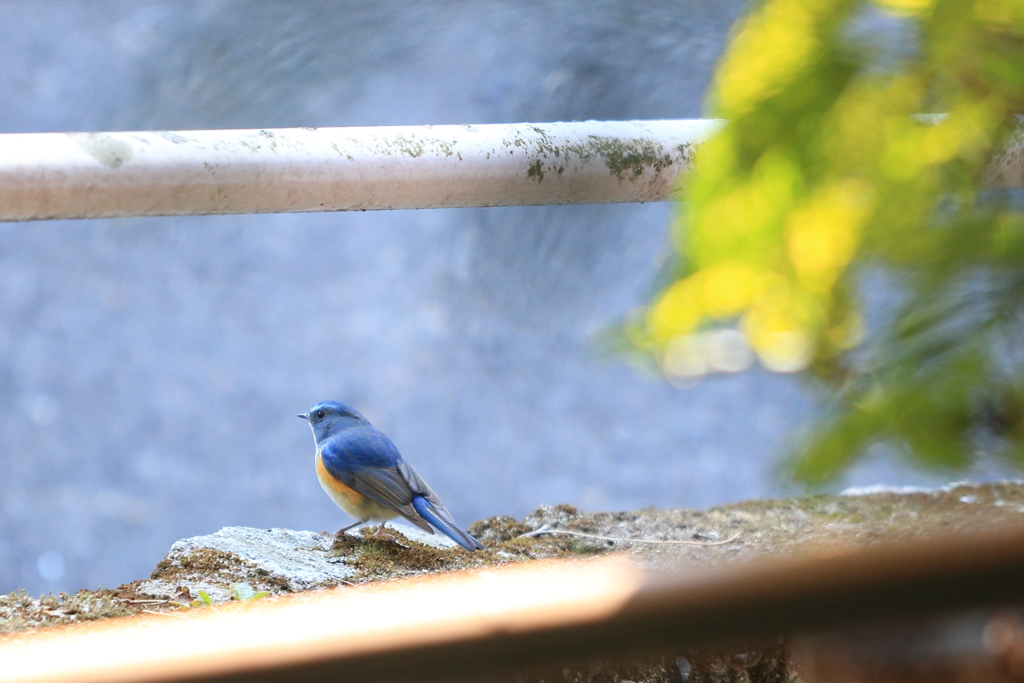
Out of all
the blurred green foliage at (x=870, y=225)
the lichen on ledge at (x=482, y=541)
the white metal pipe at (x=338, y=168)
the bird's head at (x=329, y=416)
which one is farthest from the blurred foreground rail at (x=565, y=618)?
the bird's head at (x=329, y=416)

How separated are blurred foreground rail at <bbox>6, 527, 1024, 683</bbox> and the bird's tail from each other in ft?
1.93

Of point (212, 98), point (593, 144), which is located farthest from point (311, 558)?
point (212, 98)

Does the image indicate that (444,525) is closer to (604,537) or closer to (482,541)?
(482,541)

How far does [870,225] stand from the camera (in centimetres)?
44

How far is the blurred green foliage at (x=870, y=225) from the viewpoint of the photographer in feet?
1.40

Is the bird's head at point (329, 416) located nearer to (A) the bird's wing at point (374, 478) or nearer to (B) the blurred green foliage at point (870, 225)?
(A) the bird's wing at point (374, 478)

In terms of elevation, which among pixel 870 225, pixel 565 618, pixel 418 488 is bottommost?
pixel 565 618

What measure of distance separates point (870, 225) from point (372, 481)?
64cm

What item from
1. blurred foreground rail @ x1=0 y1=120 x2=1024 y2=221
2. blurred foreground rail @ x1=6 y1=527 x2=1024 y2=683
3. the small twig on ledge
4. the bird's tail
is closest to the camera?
blurred foreground rail @ x1=6 y1=527 x2=1024 y2=683

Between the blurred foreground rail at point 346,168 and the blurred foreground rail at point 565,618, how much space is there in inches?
12.7

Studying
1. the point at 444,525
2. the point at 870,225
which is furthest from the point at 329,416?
the point at 870,225

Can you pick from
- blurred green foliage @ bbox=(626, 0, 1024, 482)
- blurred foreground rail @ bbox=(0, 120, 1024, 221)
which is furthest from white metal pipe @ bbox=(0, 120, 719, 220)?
blurred green foliage @ bbox=(626, 0, 1024, 482)

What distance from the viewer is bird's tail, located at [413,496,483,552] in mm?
841

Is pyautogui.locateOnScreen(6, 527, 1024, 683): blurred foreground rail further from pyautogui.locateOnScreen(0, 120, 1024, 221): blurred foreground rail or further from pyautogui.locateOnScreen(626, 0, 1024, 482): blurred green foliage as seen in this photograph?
pyautogui.locateOnScreen(0, 120, 1024, 221): blurred foreground rail
